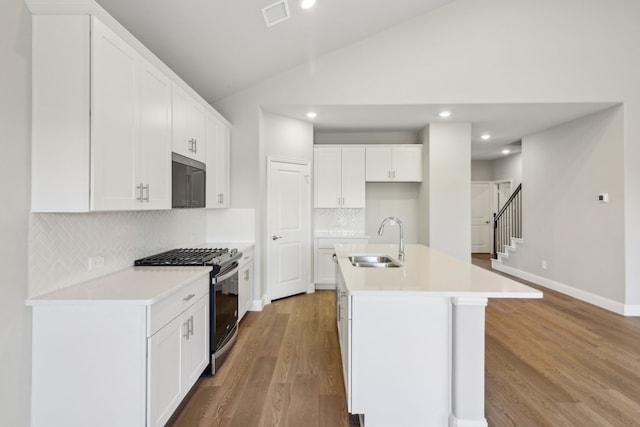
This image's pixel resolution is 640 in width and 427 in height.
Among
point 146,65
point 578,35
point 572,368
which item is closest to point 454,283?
point 572,368

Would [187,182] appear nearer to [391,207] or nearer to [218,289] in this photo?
[218,289]

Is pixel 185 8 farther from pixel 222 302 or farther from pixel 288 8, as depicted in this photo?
pixel 222 302

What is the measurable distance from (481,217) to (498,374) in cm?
698

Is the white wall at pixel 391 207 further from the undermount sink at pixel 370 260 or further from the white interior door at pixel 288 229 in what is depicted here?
the undermount sink at pixel 370 260

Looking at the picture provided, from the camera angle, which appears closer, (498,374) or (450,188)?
(498,374)

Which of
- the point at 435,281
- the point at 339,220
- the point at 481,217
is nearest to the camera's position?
the point at 435,281

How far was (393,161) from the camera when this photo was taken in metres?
5.02

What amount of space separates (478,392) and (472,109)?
3.59m

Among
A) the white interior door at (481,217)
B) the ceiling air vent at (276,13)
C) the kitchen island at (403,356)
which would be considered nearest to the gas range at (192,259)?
the kitchen island at (403,356)

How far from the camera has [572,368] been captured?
2551mm

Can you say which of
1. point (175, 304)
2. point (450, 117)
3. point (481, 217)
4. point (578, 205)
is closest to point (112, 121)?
point (175, 304)

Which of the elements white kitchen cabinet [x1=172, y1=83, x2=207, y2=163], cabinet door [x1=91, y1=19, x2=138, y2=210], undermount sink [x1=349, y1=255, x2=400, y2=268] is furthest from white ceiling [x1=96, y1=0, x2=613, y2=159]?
undermount sink [x1=349, y1=255, x2=400, y2=268]

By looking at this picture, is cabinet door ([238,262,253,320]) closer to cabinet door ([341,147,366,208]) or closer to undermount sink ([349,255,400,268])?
undermount sink ([349,255,400,268])

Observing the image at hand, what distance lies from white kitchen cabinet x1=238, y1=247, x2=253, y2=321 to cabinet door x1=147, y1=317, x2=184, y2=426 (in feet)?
4.49
